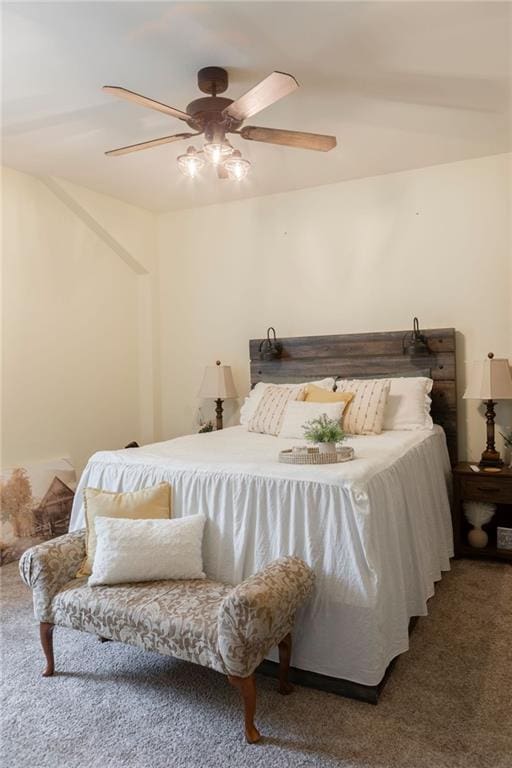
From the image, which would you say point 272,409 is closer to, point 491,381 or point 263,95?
point 491,381

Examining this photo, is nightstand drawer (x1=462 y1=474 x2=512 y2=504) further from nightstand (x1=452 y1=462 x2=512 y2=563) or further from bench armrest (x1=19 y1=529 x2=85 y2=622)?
bench armrest (x1=19 y1=529 x2=85 y2=622)

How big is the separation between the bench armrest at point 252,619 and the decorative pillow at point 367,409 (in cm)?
169

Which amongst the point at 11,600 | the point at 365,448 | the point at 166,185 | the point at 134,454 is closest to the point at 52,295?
the point at 166,185

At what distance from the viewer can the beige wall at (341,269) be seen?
3.73 metres

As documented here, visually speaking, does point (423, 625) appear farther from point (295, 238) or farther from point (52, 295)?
point (52, 295)

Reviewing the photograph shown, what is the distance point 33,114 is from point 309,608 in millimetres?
2936

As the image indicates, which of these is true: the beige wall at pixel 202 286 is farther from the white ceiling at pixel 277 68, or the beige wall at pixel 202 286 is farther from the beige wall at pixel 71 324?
the white ceiling at pixel 277 68

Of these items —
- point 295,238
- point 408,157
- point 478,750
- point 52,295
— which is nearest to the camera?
point 478,750

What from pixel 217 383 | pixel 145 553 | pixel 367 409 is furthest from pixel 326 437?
pixel 217 383

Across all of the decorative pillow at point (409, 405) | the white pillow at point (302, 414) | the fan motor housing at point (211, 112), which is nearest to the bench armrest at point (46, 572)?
the white pillow at point (302, 414)

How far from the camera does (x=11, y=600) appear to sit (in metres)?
2.96

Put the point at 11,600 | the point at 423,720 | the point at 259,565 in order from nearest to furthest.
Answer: the point at 423,720
the point at 259,565
the point at 11,600

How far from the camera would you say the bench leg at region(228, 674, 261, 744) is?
173cm

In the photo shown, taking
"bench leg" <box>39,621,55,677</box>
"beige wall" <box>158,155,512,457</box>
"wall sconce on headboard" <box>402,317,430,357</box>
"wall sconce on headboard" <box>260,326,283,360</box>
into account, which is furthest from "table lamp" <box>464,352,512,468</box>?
"bench leg" <box>39,621,55,677</box>
